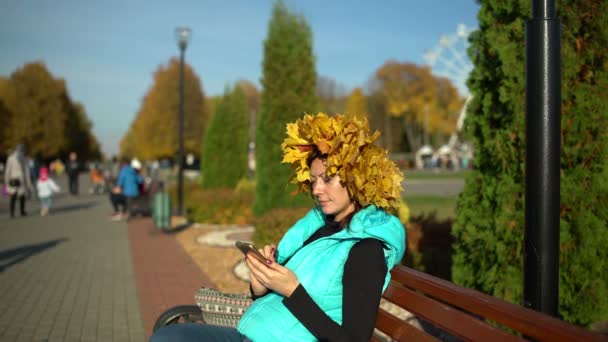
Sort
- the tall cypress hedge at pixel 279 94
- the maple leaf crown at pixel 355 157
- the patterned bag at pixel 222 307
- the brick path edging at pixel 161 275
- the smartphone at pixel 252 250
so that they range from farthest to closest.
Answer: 1. the tall cypress hedge at pixel 279 94
2. the brick path edging at pixel 161 275
3. the patterned bag at pixel 222 307
4. the maple leaf crown at pixel 355 157
5. the smartphone at pixel 252 250

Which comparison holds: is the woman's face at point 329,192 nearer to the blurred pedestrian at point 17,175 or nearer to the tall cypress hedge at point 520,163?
the tall cypress hedge at point 520,163

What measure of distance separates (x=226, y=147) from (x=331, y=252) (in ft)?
48.5

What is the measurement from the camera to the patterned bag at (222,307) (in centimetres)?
280

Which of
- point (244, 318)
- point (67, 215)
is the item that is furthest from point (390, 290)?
point (67, 215)

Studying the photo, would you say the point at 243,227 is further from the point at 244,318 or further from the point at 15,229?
the point at 244,318

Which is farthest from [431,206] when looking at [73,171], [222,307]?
[73,171]

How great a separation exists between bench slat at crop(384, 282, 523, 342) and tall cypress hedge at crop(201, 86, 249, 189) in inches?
564

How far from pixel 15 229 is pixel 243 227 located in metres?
5.40

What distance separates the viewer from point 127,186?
1440 cm

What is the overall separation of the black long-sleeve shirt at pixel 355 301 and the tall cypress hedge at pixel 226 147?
48.4ft

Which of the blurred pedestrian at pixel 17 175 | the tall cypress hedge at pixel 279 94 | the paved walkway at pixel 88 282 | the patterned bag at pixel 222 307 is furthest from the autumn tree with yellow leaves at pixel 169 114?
the patterned bag at pixel 222 307

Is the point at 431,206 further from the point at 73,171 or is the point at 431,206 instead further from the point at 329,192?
the point at 73,171

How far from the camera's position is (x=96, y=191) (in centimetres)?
2831

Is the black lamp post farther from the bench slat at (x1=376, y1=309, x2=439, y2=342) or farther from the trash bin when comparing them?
the trash bin
